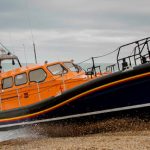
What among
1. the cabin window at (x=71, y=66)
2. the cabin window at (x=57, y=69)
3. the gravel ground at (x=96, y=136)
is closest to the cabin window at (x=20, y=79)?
the cabin window at (x=57, y=69)

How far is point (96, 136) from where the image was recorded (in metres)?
7.26

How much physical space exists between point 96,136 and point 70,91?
45.8 inches

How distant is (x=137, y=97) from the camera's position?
6.81m

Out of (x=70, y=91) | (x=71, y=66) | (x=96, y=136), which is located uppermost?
(x=71, y=66)

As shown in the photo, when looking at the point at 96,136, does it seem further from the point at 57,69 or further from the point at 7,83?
the point at 7,83

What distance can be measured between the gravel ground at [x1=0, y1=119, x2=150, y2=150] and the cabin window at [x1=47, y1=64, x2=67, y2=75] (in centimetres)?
149

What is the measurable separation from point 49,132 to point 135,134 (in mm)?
2378

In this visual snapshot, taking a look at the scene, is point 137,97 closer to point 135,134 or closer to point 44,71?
point 135,134

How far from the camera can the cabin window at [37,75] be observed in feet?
28.7

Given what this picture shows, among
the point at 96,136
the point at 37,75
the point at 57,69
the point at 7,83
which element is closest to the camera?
the point at 96,136

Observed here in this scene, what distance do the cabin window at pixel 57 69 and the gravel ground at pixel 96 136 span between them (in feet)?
4.89

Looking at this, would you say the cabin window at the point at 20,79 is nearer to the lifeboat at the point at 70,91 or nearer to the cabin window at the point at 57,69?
the lifeboat at the point at 70,91

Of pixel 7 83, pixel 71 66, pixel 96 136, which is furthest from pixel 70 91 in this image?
pixel 7 83

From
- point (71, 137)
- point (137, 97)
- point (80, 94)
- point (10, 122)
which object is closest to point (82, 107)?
point (80, 94)
